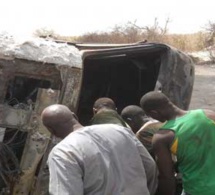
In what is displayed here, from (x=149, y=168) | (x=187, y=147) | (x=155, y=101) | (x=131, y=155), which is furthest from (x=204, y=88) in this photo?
(x=131, y=155)

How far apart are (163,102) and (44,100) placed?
1.32 metres

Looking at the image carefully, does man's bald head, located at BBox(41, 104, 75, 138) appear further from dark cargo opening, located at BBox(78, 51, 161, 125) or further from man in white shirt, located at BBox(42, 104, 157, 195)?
dark cargo opening, located at BBox(78, 51, 161, 125)

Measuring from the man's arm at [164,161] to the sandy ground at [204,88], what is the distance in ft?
29.9

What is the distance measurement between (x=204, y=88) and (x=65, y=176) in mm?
13107

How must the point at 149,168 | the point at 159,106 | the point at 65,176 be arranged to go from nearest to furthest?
the point at 65,176, the point at 149,168, the point at 159,106

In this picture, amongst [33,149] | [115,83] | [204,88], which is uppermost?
[115,83]

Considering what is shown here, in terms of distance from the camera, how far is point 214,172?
3.39 m

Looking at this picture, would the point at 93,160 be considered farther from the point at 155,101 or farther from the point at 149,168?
the point at 155,101

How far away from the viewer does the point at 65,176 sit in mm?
2609

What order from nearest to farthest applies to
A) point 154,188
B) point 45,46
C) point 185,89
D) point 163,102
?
point 154,188, point 163,102, point 45,46, point 185,89

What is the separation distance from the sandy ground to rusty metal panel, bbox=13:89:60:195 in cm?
846

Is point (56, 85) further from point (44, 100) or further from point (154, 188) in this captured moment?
point (154, 188)

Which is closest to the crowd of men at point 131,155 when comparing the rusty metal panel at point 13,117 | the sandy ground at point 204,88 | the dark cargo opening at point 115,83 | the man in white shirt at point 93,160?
the man in white shirt at point 93,160

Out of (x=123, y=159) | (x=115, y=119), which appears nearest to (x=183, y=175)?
(x=123, y=159)
